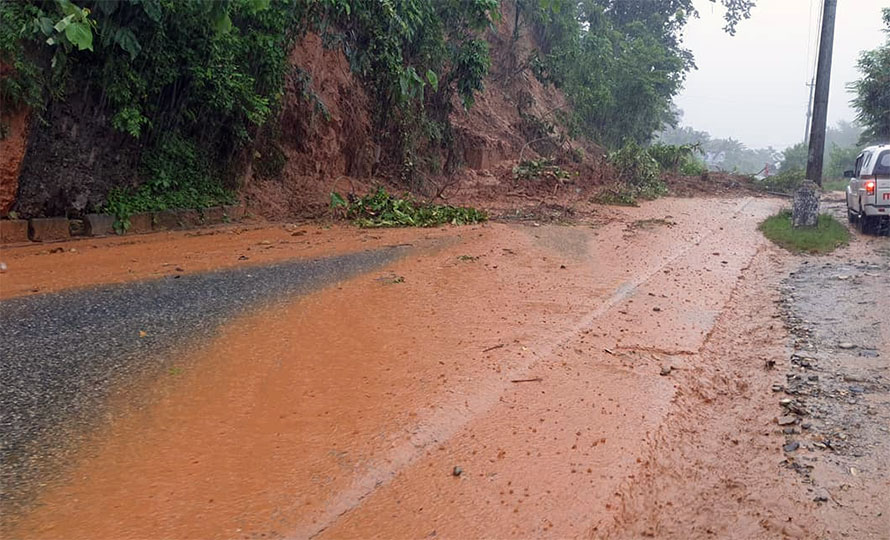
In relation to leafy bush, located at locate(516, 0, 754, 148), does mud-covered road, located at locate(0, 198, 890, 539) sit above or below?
below

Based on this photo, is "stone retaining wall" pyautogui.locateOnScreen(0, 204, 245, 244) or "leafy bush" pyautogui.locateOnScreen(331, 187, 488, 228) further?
"leafy bush" pyautogui.locateOnScreen(331, 187, 488, 228)

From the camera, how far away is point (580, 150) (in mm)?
23078

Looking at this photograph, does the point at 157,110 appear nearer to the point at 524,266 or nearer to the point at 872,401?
the point at 524,266

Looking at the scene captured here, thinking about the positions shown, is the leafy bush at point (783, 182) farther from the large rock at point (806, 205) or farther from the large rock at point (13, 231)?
the large rock at point (13, 231)

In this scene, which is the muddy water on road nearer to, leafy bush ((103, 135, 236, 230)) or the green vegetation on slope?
the green vegetation on slope

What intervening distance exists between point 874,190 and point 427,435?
11.6 metres

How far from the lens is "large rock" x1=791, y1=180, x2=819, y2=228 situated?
12784 millimetres

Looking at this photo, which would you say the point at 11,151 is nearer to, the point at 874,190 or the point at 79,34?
the point at 79,34

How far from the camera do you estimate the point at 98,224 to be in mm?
9914

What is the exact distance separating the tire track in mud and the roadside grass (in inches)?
256

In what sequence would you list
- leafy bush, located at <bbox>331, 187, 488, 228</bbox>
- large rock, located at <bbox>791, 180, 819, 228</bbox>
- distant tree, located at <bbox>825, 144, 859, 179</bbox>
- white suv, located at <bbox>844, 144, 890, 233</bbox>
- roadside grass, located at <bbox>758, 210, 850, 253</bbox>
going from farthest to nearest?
distant tree, located at <bbox>825, 144, 859, 179</bbox> → large rock, located at <bbox>791, 180, 819, 228</bbox> → leafy bush, located at <bbox>331, 187, 488, 228</bbox> → white suv, located at <bbox>844, 144, 890, 233</bbox> → roadside grass, located at <bbox>758, 210, 850, 253</bbox>

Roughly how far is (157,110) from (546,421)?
9.47m

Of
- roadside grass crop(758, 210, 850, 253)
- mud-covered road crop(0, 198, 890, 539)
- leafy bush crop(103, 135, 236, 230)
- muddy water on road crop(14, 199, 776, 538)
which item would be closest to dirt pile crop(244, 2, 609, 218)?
leafy bush crop(103, 135, 236, 230)

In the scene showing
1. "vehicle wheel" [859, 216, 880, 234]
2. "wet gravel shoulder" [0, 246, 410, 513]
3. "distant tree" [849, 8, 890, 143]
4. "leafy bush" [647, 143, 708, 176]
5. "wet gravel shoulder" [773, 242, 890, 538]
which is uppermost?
"distant tree" [849, 8, 890, 143]
